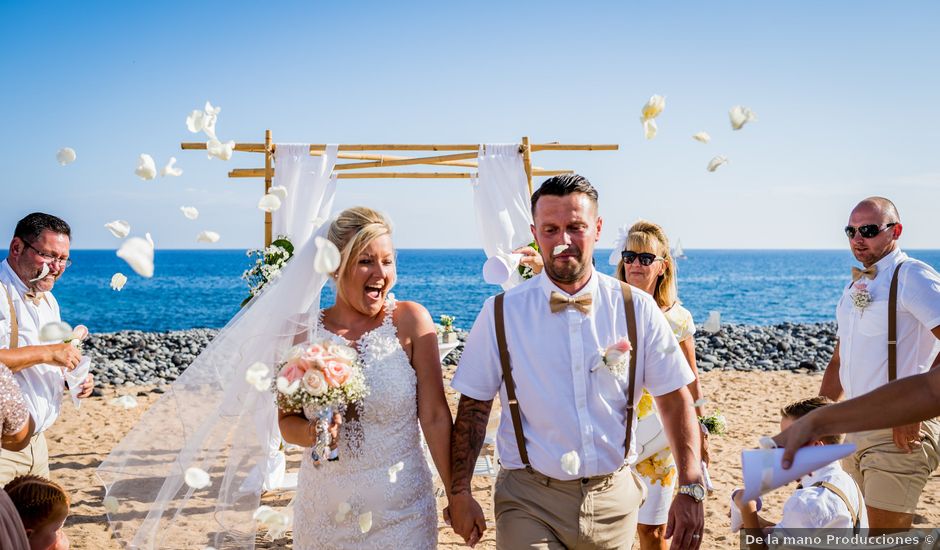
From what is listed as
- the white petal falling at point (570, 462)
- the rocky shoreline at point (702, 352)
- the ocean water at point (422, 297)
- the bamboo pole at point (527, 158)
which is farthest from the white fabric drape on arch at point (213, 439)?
the ocean water at point (422, 297)

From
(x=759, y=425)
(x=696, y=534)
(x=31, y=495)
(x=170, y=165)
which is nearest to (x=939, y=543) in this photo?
(x=696, y=534)

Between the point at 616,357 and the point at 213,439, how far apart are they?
202cm

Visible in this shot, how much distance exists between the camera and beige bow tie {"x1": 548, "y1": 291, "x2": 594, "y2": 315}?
3.31m

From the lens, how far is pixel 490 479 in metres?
7.56

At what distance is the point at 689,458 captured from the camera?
3.30 metres

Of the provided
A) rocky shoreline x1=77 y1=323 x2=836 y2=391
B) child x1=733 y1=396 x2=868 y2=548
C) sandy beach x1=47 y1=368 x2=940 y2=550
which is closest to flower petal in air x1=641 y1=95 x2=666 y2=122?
child x1=733 y1=396 x2=868 y2=548

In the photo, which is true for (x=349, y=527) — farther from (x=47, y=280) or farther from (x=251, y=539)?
(x=47, y=280)

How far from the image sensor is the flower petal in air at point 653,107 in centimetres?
407

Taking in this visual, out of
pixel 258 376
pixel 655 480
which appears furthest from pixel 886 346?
pixel 258 376

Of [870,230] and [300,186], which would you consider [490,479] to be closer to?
[300,186]

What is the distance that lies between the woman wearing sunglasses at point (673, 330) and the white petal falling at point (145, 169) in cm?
294

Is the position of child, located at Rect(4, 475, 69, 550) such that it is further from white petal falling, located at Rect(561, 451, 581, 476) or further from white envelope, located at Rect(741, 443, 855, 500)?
white envelope, located at Rect(741, 443, 855, 500)

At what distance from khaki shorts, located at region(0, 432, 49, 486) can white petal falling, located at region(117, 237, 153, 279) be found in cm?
162

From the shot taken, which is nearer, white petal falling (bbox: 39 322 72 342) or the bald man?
white petal falling (bbox: 39 322 72 342)
